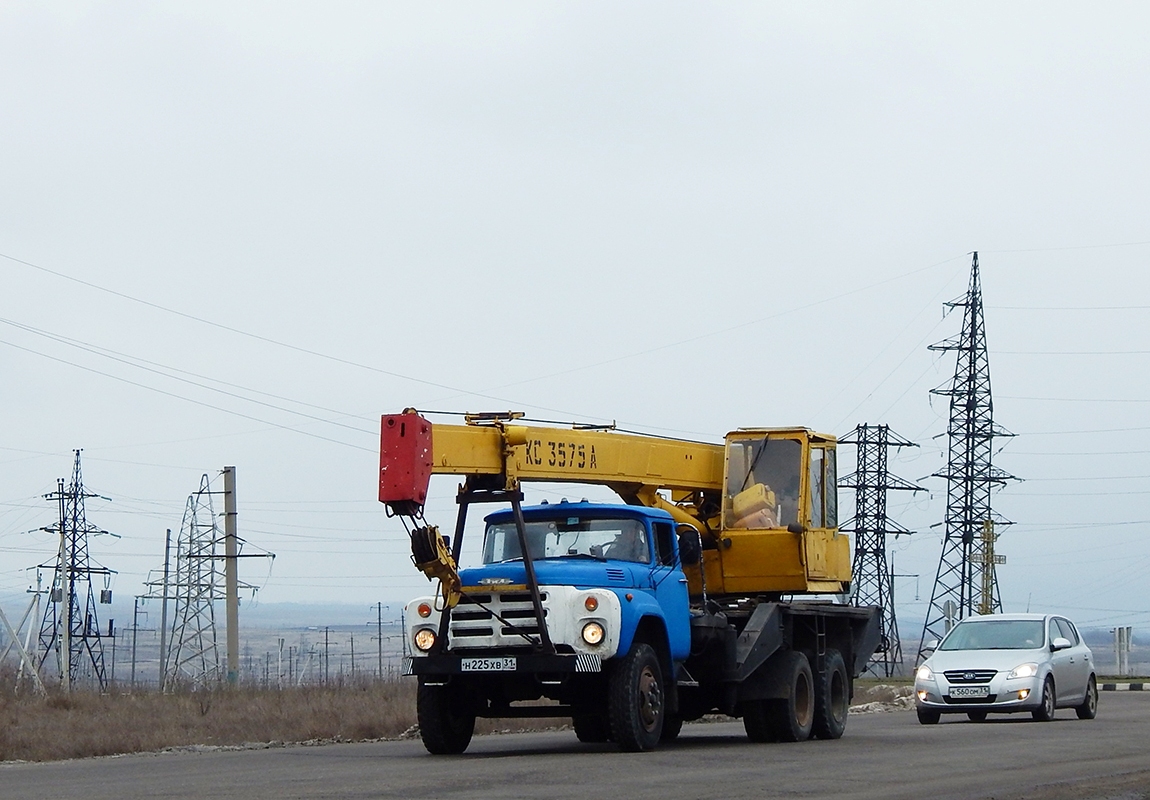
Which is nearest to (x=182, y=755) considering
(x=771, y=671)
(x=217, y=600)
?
(x=771, y=671)

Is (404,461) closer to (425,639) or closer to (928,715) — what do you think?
(425,639)

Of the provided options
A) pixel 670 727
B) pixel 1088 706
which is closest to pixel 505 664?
pixel 670 727

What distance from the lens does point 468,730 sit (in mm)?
16859

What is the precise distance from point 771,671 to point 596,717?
10.7 feet

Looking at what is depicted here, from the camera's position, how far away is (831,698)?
2012 centimetres

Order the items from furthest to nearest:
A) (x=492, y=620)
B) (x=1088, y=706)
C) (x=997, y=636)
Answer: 1. (x=1088, y=706)
2. (x=997, y=636)
3. (x=492, y=620)

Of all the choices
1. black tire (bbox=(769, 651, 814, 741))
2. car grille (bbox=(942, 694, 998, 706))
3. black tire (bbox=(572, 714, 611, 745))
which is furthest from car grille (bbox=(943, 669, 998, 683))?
black tire (bbox=(572, 714, 611, 745))

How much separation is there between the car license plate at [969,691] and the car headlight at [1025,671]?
396 millimetres

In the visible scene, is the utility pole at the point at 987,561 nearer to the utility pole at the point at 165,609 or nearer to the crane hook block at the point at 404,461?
the utility pole at the point at 165,609

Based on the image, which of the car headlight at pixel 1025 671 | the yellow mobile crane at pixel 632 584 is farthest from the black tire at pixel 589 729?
the car headlight at pixel 1025 671

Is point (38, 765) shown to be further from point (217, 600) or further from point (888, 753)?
point (217, 600)

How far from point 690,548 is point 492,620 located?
8.48ft

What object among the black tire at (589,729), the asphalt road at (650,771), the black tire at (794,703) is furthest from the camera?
the black tire at (794,703)

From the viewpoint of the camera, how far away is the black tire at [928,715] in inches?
924
